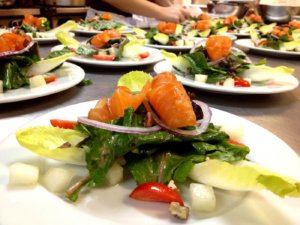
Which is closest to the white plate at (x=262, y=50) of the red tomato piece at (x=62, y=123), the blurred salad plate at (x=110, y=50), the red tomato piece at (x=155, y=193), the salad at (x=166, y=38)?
the salad at (x=166, y=38)

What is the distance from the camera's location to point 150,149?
80 cm

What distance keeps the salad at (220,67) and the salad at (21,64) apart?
0.57m

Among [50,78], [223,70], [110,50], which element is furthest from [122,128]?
[110,50]

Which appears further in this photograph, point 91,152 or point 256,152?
point 256,152

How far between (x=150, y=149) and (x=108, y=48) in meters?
1.35

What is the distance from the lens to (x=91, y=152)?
77cm

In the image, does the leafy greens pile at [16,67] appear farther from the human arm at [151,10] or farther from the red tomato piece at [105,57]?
→ the human arm at [151,10]

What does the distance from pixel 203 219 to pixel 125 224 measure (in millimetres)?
150

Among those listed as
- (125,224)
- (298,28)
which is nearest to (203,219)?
(125,224)

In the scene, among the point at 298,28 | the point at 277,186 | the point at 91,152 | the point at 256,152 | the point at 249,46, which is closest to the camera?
the point at 277,186

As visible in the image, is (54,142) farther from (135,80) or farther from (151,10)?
(151,10)

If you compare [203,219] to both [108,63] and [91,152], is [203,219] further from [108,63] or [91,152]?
[108,63]

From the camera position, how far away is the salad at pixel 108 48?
1.98m

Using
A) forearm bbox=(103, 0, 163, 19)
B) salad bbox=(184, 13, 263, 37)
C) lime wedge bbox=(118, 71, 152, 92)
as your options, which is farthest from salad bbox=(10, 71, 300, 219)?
forearm bbox=(103, 0, 163, 19)
